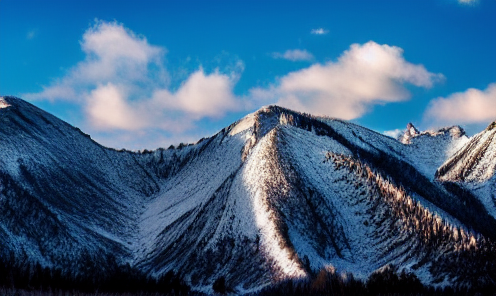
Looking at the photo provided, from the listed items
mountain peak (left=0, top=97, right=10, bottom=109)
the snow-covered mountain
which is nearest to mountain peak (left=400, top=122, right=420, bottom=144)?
the snow-covered mountain

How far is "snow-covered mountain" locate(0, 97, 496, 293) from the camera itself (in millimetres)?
42750

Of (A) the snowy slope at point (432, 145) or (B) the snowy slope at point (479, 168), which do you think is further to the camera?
(A) the snowy slope at point (432, 145)

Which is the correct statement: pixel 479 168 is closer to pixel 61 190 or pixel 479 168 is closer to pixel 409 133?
pixel 409 133

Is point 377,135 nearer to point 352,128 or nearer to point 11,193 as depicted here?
→ point 352,128

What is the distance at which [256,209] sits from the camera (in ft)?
159

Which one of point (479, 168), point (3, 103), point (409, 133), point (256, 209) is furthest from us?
point (409, 133)

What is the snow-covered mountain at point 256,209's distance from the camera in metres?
42.8

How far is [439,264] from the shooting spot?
40750mm

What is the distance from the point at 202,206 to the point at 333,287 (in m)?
26.4

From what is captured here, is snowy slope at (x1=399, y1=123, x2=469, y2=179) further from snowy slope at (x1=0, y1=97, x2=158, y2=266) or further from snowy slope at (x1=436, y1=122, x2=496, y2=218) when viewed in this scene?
snowy slope at (x1=0, y1=97, x2=158, y2=266)

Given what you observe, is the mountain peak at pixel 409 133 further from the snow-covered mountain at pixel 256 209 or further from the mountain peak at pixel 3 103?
the mountain peak at pixel 3 103

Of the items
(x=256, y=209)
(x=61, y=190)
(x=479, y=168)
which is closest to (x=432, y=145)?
(x=479, y=168)

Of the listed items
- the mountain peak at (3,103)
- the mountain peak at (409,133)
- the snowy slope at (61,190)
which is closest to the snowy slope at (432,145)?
the mountain peak at (409,133)

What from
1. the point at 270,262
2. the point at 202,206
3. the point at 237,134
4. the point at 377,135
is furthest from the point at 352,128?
the point at 270,262
